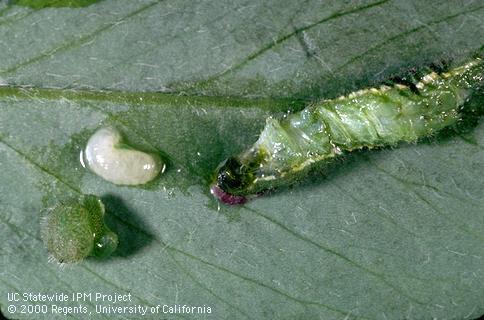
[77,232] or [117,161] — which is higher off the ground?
[117,161]

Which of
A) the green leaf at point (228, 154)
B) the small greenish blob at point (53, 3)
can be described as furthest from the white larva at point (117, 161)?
the small greenish blob at point (53, 3)

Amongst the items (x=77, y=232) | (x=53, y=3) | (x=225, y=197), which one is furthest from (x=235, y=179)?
(x=53, y=3)

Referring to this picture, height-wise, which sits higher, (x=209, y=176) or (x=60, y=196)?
(x=209, y=176)

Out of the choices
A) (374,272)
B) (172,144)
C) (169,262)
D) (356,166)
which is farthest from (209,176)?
(374,272)

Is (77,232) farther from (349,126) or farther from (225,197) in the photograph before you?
(349,126)

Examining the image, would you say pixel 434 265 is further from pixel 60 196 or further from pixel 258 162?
pixel 60 196

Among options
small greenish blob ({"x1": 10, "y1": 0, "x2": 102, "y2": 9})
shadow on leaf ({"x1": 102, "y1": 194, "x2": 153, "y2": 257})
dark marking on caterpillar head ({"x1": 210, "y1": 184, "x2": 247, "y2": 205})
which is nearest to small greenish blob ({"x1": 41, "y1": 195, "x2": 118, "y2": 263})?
shadow on leaf ({"x1": 102, "y1": 194, "x2": 153, "y2": 257})

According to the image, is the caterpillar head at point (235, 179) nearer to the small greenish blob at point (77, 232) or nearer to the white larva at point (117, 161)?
the white larva at point (117, 161)
